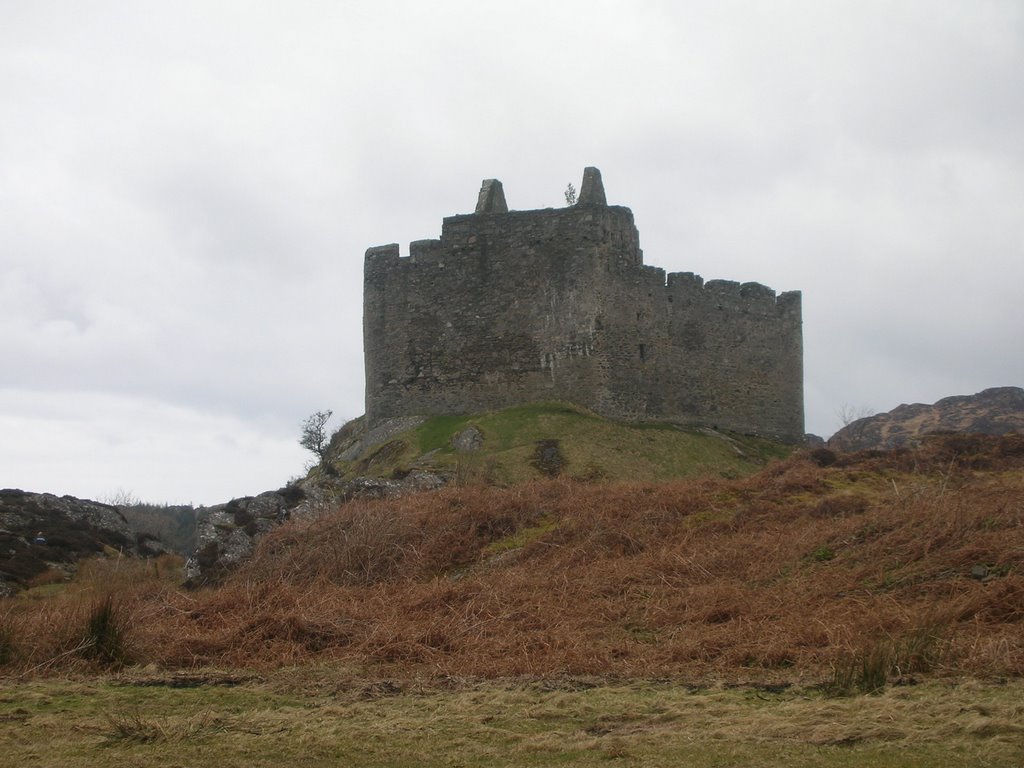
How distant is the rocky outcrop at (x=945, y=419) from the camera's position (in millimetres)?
37938

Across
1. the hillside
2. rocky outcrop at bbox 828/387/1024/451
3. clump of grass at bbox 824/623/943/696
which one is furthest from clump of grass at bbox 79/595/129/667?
rocky outcrop at bbox 828/387/1024/451

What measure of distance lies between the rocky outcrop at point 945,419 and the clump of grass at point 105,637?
28205mm

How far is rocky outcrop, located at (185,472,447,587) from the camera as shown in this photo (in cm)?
2206

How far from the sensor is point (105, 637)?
12.3 m

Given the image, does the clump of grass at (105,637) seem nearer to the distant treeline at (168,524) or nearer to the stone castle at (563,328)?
the stone castle at (563,328)

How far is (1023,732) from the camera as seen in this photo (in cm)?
773

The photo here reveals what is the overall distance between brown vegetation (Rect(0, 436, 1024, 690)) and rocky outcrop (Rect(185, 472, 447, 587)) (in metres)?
1.54

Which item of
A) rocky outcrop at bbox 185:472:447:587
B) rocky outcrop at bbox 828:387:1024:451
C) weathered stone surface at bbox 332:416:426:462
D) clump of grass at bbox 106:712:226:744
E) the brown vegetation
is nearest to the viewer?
clump of grass at bbox 106:712:226:744

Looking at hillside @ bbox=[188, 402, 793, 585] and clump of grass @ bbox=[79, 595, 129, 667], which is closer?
clump of grass @ bbox=[79, 595, 129, 667]

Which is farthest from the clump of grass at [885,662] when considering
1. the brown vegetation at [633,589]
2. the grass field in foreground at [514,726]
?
the grass field in foreground at [514,726]

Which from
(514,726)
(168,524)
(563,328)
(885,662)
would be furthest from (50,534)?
(168,524)

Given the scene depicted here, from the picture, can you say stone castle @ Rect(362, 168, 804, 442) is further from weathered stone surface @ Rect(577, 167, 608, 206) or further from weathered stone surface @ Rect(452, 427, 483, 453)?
weathered stone surface @ Rect(452, 427, 483, 453)

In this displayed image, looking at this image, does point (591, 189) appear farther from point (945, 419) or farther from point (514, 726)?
point (514, 726)

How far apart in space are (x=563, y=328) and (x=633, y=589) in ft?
55.5
